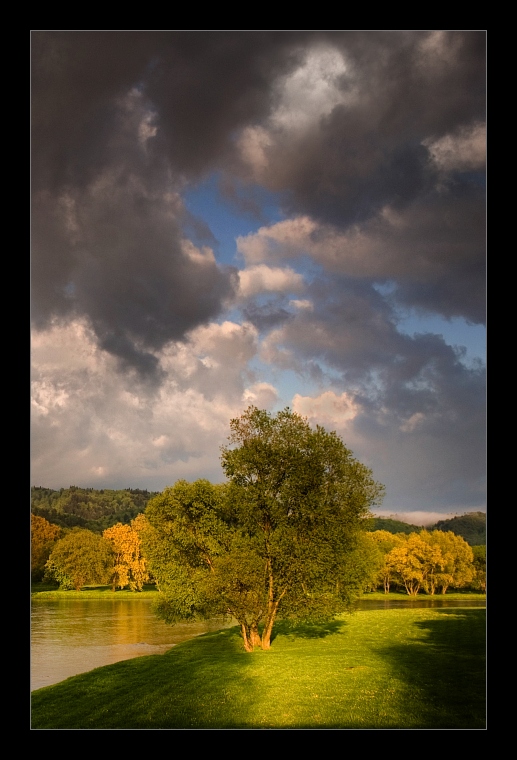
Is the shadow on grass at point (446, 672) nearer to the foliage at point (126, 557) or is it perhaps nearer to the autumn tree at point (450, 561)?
the autumn tree at point (450, 561)

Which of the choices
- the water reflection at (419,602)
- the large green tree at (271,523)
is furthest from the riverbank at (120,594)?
the large green tree at (271,523)

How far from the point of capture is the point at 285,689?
54.8 ft

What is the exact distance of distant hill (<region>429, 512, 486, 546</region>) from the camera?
208ft

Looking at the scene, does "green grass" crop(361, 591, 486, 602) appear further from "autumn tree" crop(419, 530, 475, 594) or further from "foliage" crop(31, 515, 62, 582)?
"foliage" crop(31, 515, 62, 582)

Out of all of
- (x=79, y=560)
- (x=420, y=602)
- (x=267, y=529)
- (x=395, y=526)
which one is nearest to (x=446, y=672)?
(x=267, y=529)

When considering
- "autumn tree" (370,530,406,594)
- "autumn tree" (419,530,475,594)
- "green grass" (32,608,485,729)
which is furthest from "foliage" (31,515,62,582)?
"autumn tree" (419,530,475,594)

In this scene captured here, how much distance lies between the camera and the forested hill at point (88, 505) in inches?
2985

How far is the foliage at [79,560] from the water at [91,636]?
7.50 meters

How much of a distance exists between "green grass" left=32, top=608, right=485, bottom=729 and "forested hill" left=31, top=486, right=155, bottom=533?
5334 centimetres

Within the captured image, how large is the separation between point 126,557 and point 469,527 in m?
41.3
